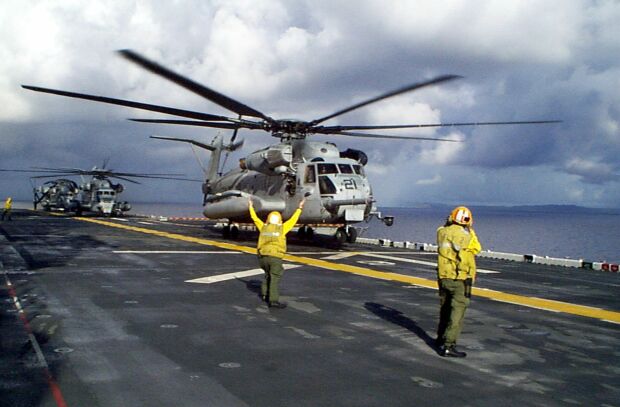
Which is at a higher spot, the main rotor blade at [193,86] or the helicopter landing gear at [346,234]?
the main rotor blade at [193,86]

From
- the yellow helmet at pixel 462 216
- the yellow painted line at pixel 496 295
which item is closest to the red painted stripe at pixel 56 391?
the yellow helmet at pixel 462 216

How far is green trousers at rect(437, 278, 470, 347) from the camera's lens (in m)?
6.50

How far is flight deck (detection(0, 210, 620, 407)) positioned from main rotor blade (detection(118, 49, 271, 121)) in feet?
16.1

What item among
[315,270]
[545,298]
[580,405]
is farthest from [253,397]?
[315,270]

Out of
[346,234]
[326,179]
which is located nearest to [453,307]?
[326,179]

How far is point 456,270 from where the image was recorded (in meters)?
6.57

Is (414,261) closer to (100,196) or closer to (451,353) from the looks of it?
(451,353)

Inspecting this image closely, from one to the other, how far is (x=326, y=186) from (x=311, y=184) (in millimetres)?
672

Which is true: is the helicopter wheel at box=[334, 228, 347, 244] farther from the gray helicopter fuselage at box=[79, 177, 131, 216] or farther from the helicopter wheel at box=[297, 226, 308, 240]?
the gray helicopter fuselage at box=[79, 177, 131, 216]

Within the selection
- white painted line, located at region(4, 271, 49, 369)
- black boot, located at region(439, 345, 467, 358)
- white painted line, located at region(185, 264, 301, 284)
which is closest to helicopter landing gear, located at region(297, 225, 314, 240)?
white painted line, located at region(185, 264, 301, 284)

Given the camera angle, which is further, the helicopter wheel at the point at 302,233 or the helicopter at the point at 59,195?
the helicopter at the point at 59,195

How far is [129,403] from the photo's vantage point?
15.6 ft

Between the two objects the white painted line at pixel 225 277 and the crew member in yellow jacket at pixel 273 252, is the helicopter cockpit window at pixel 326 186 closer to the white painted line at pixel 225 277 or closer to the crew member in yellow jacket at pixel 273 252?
the white painted line at pixel 225 277

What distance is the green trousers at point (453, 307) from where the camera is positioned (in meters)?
6.50
